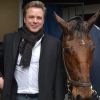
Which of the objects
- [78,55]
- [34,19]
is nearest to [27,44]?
[34,19]

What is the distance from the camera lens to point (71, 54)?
339 centimetres

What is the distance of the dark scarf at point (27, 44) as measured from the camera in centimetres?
356

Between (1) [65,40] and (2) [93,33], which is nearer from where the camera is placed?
(1) [65,40]

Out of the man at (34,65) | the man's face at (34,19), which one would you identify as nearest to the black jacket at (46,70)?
the man at (34,65)

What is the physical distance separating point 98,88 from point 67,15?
238 centimetres

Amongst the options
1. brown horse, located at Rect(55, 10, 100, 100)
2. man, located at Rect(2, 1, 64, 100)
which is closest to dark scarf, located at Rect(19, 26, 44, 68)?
man, located at Rect(2, 1, 64, 100)

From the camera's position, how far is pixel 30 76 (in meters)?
3.59

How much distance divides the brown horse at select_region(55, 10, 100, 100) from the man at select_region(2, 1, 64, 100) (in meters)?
0.17

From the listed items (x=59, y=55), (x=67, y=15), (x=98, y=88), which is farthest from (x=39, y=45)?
(x=67, y=15)

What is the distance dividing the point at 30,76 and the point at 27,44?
277 millimetres

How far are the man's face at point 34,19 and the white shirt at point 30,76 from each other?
0.15 meters

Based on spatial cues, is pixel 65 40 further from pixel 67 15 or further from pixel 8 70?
pixel 67 15

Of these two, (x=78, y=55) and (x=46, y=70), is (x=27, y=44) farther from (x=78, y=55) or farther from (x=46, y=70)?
(x=78, y=55)

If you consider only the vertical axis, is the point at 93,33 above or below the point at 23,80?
above
